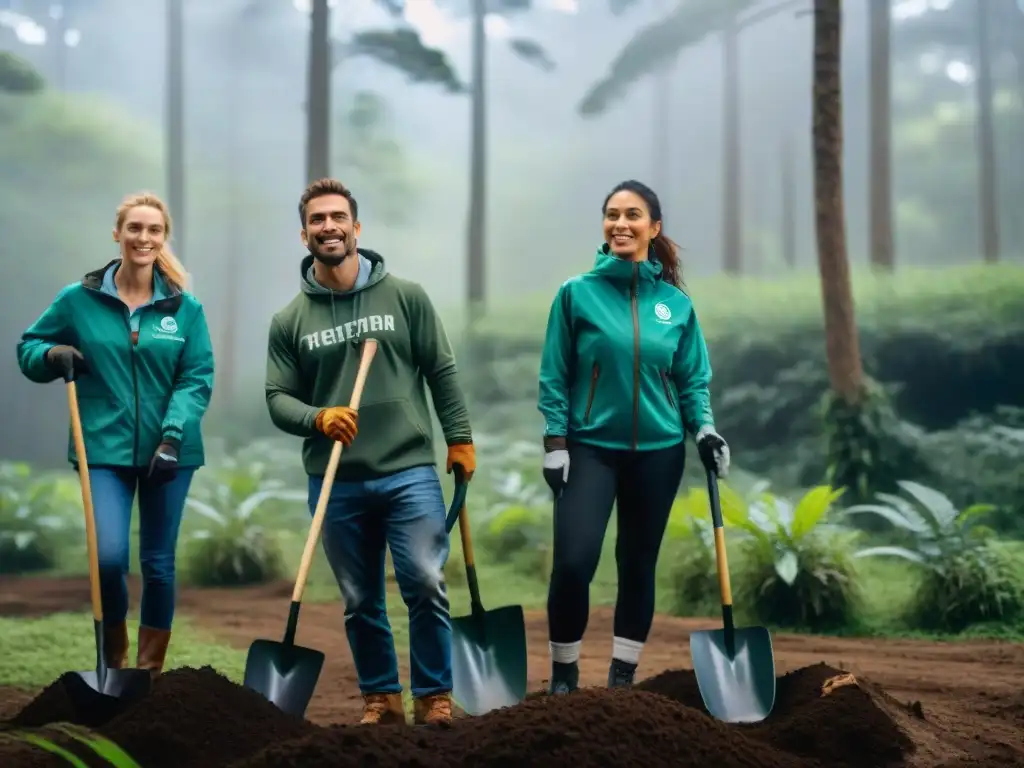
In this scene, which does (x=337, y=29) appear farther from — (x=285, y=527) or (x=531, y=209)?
(x=285, y=527)

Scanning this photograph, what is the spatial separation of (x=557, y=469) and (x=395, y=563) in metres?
0.64

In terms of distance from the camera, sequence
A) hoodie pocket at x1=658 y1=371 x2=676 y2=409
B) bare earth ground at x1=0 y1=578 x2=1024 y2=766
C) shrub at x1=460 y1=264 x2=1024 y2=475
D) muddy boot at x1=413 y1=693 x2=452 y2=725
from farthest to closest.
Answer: shrub at x1=460 y1=264 x2=1024 y2=475 < bare earth ground at x1=0 y1=578 x2=1024 y2=766 < hoodie pocket at x1=658 y1=371 x2=676 y2=409 < muddy boot at x1=413 y1=693 x2=452 y2=725

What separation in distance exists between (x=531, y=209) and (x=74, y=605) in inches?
280

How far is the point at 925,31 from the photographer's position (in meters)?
11.4

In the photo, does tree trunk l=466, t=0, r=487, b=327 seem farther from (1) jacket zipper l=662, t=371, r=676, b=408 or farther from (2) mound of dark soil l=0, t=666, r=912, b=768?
(2) mound of dark soil l=0, t=666, r=912, b=768

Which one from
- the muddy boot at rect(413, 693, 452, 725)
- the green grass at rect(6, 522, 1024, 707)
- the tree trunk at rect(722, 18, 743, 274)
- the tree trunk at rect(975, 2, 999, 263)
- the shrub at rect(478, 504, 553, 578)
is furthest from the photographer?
the tree trunk at rect(722, 18, 743, 274)

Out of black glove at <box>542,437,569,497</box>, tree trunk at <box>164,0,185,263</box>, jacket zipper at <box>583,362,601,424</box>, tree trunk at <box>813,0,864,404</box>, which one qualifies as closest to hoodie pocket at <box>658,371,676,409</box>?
jacket zipper at <box>583,362,601,424</box>

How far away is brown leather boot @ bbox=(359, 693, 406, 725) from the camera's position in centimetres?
339

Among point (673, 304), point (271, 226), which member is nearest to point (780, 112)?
point (271, 226)

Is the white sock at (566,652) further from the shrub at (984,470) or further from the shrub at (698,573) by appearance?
the shrub at (984,470)

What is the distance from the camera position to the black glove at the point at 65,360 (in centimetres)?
353

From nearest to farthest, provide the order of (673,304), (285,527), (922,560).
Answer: (673,304), (922,560), (285,527)

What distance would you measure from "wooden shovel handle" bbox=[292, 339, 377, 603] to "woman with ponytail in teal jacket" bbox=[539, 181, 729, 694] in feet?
2.13

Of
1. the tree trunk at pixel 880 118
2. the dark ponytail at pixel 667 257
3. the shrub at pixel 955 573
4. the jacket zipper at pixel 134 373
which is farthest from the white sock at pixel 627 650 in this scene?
the tree trunk at pixel 880 118
